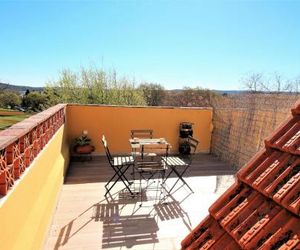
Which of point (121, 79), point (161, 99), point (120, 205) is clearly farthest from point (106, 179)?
point (161, 99)

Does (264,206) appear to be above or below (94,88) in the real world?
below

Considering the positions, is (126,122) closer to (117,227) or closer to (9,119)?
(117,227)

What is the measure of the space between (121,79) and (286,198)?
9398mm

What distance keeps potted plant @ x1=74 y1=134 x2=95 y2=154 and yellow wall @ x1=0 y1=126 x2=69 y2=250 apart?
2.33 metres

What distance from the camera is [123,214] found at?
375 centimetres

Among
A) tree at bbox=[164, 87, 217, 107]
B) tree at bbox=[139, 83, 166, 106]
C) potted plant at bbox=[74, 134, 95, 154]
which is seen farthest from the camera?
tree at bbox=[164, 87, 217, 107]

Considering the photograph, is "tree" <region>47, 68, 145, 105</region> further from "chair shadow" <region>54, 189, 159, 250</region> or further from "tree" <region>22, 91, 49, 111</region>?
"chair shadow" <region>54, 189, 159, 250</region>

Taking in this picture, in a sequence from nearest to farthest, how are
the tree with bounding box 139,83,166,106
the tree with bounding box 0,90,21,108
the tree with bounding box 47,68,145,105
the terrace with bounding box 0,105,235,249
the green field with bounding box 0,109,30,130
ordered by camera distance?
the terrace with bounding box 0,105,235,249
the green field with bounding box 0,109,30,130
the tree with bounding box 47,68,145,105
the tree with bounding box 139,83,166,106
the tree with bounding box 0,90,21,108

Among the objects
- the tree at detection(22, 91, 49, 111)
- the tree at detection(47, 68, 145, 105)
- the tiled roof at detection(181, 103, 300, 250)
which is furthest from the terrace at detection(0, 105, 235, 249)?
the tree at detection(22, 91, 49, 111)

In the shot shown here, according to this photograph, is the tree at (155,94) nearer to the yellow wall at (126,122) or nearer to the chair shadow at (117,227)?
the yellow wall at (126,122)

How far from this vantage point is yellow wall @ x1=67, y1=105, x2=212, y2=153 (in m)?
6.43

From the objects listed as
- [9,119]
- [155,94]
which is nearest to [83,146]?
[9,119]

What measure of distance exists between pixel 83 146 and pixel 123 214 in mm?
2812

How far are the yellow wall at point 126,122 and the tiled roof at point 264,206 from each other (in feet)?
18.5
